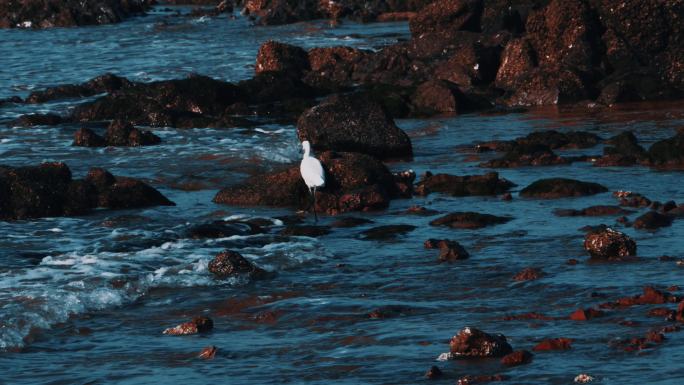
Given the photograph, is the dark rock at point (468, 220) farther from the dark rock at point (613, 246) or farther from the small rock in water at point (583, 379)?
the small rock in water at point (583, 379)

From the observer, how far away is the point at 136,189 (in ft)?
46.1

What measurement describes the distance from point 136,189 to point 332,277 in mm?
4548

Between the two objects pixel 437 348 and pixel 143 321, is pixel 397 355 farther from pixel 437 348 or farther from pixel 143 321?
pixel 143 321

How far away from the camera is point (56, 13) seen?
1941 inches

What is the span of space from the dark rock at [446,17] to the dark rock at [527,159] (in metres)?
13.8

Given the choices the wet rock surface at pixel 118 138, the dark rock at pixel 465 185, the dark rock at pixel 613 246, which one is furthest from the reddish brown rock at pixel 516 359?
the wet rock surface at pixel 118 138

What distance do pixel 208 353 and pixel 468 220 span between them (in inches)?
187

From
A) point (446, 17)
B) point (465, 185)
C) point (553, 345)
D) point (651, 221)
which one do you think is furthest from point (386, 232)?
point (446, 17)

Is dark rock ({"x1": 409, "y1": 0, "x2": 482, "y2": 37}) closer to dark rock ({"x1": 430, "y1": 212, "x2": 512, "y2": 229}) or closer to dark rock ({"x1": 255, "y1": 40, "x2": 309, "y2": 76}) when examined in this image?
dark rock ({"x1": 255, "y1": 40, "x2": 309, "y2": 76})

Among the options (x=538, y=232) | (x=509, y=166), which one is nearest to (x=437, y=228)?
(x=538, y=232)

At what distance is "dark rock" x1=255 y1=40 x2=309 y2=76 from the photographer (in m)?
27.7

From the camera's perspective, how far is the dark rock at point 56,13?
48.8 metres

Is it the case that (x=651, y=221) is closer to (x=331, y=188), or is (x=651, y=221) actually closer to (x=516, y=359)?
(x=331, y=188)

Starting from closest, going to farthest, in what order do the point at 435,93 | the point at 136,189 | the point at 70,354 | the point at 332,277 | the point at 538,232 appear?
the point at 70,354
the point at 332,277
the point at 538,232
the point at 136,189
the point at 435,93
